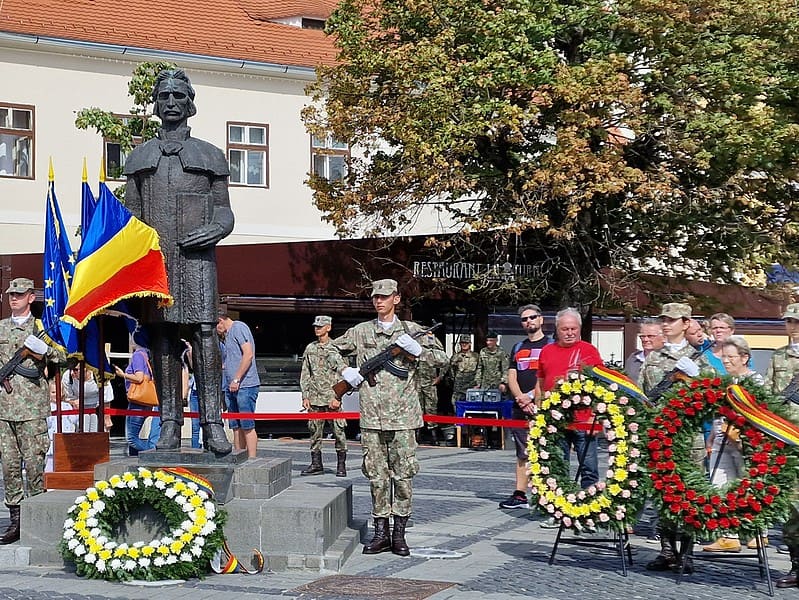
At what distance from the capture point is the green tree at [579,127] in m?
22.0

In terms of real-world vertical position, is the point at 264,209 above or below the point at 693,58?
below

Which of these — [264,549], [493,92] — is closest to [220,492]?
[264,549]

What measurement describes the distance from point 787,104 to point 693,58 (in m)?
2.30

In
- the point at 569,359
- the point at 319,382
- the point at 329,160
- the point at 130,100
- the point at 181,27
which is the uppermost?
the point at 181,27

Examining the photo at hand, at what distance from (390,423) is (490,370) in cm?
1254

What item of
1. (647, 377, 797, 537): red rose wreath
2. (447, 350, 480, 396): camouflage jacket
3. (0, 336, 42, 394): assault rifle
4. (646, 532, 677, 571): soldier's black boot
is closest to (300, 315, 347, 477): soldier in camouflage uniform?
(0, 336, 42, 394): assault rifle

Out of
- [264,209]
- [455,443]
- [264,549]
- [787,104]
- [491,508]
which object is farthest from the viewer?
[264,209]

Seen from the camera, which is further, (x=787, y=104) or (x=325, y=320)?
(x=787, y=104)

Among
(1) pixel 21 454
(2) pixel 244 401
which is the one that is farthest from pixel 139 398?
(1) pixel 21 454

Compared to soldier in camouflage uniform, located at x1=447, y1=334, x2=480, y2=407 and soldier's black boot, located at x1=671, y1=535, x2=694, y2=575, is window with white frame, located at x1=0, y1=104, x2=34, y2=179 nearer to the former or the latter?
soldier in camouflage uniform, located at x1=447, y1=334, x2=480, y2=407

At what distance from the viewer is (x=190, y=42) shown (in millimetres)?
29688

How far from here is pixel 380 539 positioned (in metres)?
9.92

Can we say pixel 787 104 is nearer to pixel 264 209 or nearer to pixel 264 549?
pixel 264 209

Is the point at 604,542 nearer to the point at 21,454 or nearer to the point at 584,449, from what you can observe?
the point at 584,449
